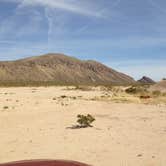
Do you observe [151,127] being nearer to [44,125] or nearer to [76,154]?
[44,125]

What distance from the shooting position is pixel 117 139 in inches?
546

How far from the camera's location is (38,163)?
5445 mm

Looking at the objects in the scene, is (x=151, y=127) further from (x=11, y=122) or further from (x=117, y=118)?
(x=11, y=122)

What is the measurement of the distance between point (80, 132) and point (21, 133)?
252 cm

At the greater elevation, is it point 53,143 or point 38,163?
point 38,163

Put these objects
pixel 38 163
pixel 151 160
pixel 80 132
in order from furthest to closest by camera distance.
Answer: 1. pixel 80 132
2. pixel 151 160
3. pixel 38 163

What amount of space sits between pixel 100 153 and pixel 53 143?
2418 millimetres

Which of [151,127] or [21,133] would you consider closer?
[21,133]

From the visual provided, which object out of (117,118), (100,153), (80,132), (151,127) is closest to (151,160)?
(100,153)

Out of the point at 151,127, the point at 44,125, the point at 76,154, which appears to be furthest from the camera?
the point at 44,125

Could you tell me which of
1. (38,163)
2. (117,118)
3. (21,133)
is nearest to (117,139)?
(21,133)

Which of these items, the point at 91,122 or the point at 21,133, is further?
the point at 91,122

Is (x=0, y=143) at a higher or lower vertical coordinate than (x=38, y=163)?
lower

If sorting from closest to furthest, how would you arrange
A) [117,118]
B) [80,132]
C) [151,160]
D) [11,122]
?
[151,160], [80,132], [11,122], [117,118]
